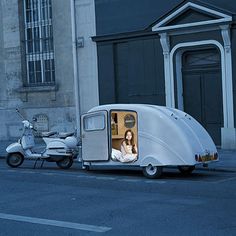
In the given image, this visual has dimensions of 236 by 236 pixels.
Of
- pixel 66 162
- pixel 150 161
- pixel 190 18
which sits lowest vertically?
pixel 66 162

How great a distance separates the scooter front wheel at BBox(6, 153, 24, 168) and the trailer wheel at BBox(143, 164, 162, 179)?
4.26 metres

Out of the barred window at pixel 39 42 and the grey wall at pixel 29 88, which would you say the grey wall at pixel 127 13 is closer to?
the grey wall at pixel 29 88

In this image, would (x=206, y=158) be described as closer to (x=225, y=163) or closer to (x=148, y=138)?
(x=148, y=138)

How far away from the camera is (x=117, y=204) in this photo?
30.4ft

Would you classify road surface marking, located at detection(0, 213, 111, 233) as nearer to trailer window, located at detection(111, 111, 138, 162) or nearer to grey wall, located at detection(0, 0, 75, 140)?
trailer window, located at detection(111, 111, 138, 162)

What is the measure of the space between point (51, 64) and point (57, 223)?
48.7 feet

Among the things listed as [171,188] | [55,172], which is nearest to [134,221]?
[171,188]

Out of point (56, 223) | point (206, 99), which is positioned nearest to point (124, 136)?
point (56, 223)

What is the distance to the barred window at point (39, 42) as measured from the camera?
72.9ft

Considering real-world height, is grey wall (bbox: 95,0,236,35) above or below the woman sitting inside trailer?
above

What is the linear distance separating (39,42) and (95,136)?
1021cm

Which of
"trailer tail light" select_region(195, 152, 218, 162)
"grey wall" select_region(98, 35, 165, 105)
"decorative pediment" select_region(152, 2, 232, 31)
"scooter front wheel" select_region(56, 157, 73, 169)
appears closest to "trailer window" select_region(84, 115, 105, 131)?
"scooter front wheel" select_region(56, 157, 73, 169)

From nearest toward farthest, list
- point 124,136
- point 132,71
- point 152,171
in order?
point 152,171, point 124,136, point 132,71

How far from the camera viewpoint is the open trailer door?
43.3 feet
